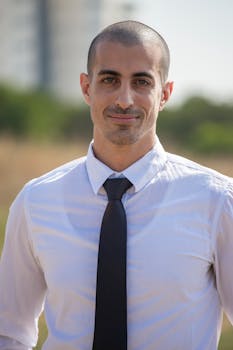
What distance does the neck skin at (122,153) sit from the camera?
317 centimetres

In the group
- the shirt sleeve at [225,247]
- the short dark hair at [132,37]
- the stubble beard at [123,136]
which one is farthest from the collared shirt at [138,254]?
the short dark hair at [132,37]

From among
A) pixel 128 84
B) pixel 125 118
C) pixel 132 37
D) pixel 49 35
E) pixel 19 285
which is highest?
pixel 132 37

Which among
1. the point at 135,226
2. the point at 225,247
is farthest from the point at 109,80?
the point at 225,247

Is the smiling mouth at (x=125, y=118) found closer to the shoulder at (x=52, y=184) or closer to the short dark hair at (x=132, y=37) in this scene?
the short dark hair at (x=132, y=37)

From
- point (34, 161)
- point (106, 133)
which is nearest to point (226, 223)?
point (106, 133)

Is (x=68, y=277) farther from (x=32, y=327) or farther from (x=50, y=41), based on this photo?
(x=50, y=41)

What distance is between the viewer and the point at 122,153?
3182mm

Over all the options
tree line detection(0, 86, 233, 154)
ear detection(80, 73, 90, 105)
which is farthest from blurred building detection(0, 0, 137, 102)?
ear detection(80, 73, 90, 105)

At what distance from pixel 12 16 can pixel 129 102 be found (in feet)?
263

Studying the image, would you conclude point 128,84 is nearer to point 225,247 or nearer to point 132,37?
point 132,37

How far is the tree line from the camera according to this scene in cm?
3038

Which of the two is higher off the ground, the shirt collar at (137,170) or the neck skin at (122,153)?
the neck skin at (122,153)

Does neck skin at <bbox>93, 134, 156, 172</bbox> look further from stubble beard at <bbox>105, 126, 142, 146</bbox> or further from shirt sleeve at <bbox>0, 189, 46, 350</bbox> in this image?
shirt sleeve at <bbox>0, 189, 46, 350</bbox>

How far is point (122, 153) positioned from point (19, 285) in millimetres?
658
